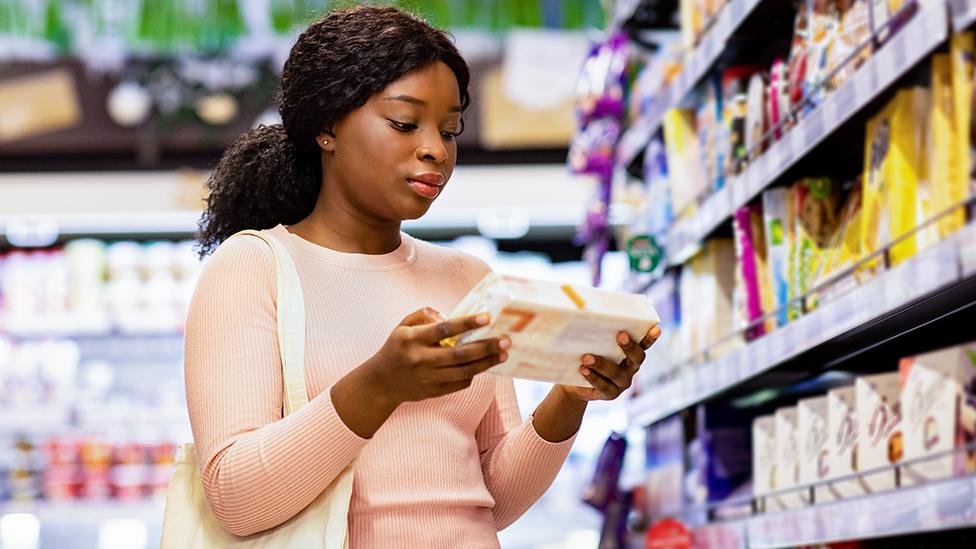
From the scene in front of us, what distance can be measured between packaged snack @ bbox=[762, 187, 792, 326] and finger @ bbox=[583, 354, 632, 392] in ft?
3.21

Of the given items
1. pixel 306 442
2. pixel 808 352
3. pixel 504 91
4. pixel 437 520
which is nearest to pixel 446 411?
pixel 437 520

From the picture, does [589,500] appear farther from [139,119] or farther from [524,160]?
[139,119]

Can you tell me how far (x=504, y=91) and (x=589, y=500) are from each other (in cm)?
268

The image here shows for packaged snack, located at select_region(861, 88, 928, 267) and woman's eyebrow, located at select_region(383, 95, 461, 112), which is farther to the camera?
packaged snack, located at select_region(861, 88, 928, 267)

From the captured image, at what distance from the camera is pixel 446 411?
61.0 inches

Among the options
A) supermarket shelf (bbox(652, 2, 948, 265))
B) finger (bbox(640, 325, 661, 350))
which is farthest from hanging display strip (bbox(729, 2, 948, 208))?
finger (bbox(640, 325, 661, 350))

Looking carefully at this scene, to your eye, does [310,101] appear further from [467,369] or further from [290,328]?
[467,369]

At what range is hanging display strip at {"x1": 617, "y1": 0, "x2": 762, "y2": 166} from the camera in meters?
2.39

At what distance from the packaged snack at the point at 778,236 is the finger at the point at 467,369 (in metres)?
1.16

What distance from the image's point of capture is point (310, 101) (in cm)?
160

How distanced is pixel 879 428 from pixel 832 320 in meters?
0.20

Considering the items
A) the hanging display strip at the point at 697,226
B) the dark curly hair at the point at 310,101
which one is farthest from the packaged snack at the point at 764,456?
the dark curly hair at the point at 310,101

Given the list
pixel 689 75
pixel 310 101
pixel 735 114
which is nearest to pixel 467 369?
pixel 310 101

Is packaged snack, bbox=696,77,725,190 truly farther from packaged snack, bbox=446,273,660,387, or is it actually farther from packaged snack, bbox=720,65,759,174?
packaged snack, bbox=446,273,660,387
